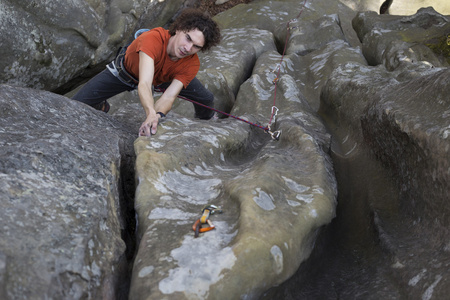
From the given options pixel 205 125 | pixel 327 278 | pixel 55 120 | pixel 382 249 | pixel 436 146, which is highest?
pixel 436 146

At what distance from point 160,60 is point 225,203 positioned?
9.11 ft

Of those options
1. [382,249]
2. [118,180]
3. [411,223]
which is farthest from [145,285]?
[411,223]

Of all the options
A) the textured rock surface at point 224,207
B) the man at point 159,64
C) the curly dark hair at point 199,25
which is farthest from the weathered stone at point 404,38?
the man at point 159,64

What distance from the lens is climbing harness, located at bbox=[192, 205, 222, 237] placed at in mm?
2811

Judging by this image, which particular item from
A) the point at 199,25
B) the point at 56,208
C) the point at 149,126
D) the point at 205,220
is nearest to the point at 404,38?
the point at 199,25

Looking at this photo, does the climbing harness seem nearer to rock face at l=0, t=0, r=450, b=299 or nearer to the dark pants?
rock face at l=0, t=0, r=450, b=299

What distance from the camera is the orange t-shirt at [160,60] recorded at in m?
5.00

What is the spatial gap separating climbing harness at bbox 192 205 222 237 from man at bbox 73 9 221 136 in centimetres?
157

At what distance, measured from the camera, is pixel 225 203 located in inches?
126

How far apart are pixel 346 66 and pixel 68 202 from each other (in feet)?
19.1

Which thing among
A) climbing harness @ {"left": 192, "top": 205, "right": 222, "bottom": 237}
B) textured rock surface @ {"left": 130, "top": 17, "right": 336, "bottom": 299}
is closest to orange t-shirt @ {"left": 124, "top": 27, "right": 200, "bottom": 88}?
textured rock surface @ {"left": 130, "top": 17, "right": 336, "bottom": 299}

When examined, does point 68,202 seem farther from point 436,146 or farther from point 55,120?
point 436,146

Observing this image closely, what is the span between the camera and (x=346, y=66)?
23.6 feet

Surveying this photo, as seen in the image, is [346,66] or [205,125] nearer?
[205,125]
